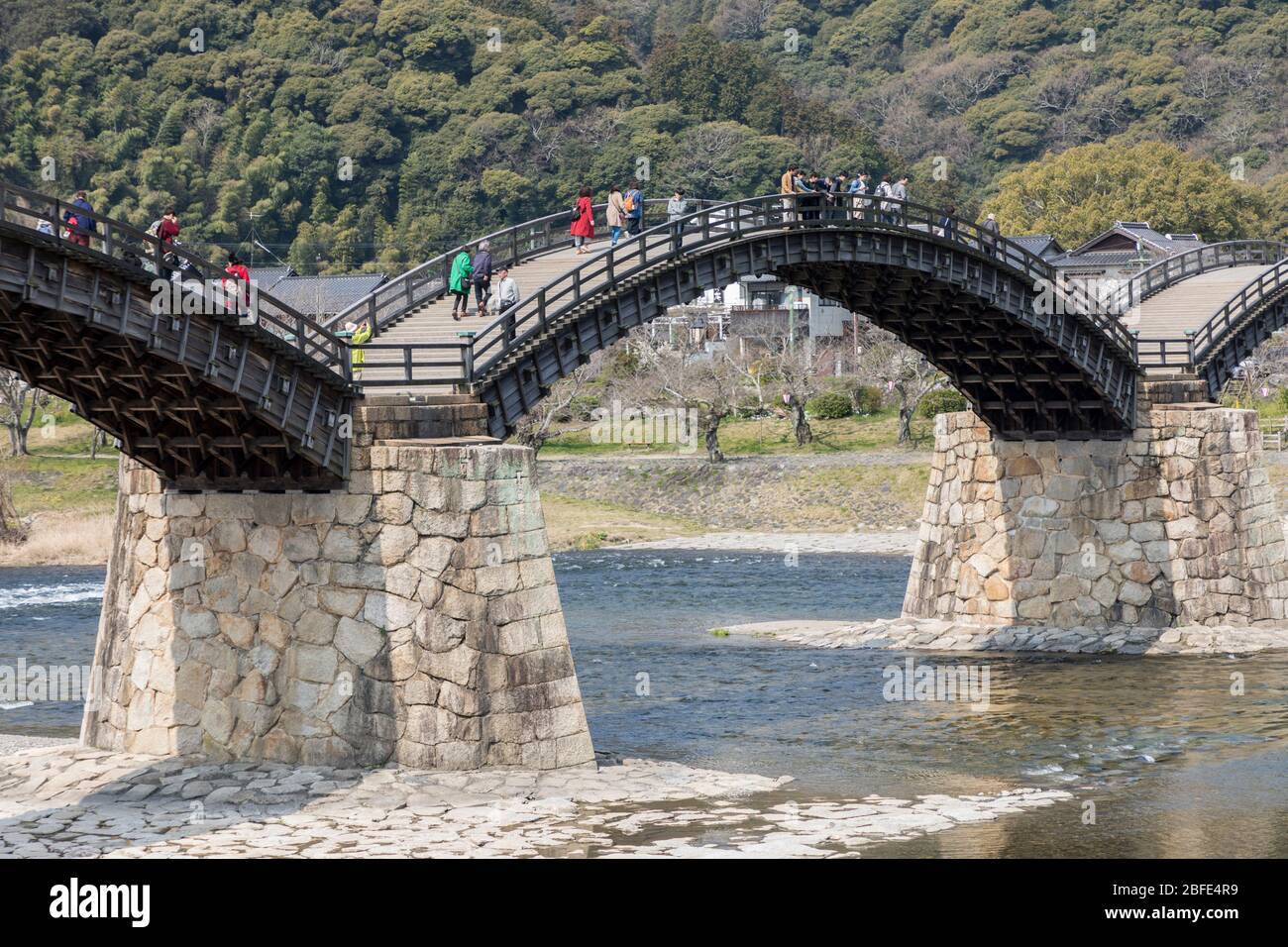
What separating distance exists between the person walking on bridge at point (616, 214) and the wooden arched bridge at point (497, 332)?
8.1 inches

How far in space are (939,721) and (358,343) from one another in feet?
41.3

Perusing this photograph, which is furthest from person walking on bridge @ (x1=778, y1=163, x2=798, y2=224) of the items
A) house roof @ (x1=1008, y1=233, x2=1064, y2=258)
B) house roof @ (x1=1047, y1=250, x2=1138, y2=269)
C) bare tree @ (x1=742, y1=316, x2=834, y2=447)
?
house roof @ (x1=1047, y1=250, x2=1138, y2=269)

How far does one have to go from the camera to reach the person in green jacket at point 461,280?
2994cm

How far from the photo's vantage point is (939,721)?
107ft

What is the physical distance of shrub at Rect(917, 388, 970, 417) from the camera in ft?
252

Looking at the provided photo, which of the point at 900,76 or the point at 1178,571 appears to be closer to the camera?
the point at 1178,571

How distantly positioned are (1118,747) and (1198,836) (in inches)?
250

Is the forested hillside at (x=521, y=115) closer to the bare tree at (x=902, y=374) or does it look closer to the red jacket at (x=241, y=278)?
the bare tree at (x=902, y=374)

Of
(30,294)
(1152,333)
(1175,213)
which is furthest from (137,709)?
(1175,213)

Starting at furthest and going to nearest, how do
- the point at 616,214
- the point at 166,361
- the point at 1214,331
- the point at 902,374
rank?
the point at 902,374 < the point at 1214,331 < the point at 616,214 < the point at 166,361

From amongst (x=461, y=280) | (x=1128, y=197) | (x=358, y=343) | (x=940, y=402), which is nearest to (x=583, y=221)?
(x=461, y=280)

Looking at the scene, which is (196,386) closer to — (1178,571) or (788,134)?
(1178,571)

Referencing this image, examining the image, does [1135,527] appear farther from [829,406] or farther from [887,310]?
[829,406]

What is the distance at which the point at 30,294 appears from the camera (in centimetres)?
2169
